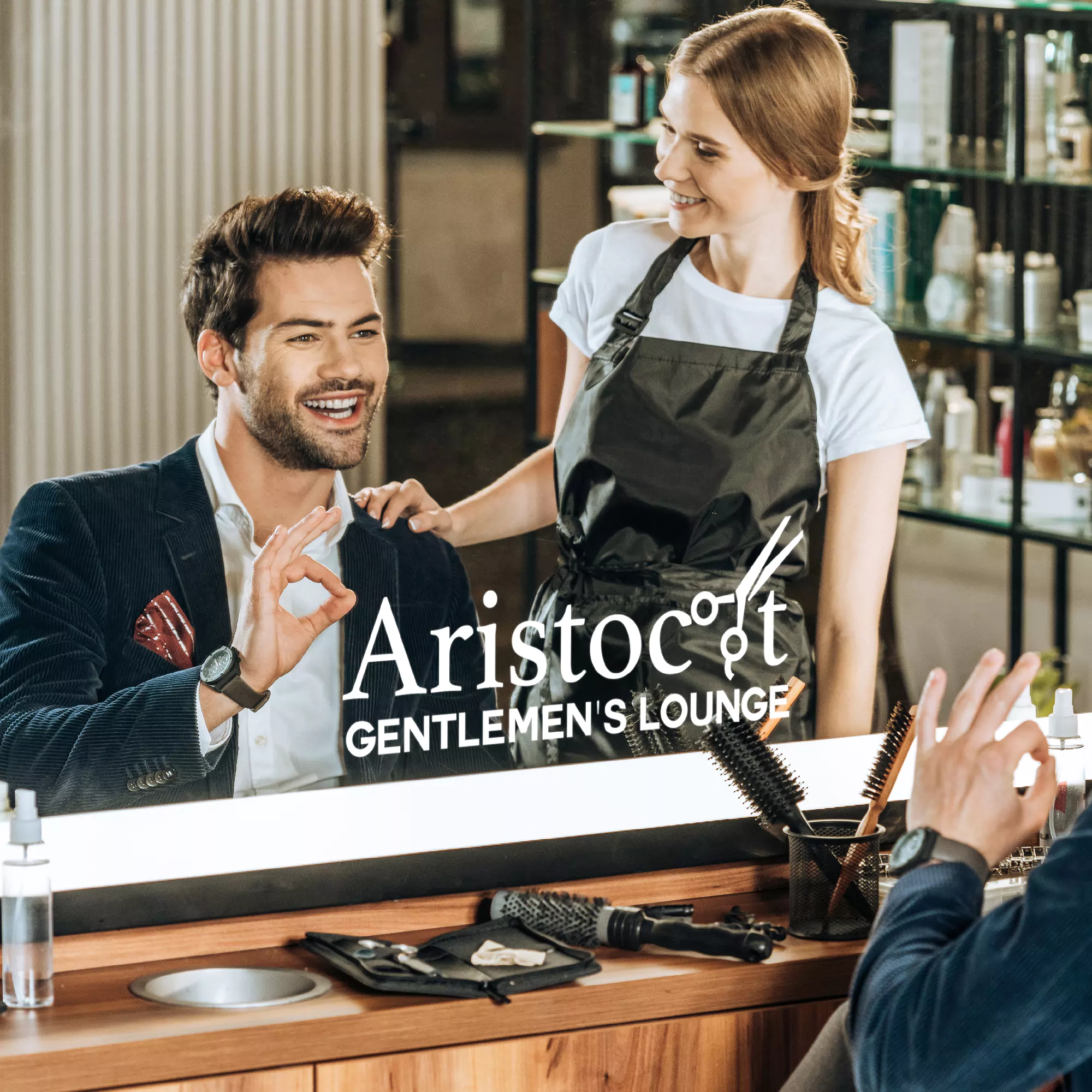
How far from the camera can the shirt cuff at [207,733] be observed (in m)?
1.99

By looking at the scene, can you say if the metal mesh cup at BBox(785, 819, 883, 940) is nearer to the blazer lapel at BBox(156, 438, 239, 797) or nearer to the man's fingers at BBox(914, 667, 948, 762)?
the man's fingers at BBox(914, 667, 948, 762)

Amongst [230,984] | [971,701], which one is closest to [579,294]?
[971,701]

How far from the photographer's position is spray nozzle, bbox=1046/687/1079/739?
2334mm

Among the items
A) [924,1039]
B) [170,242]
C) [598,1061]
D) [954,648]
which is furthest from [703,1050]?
[170,242]

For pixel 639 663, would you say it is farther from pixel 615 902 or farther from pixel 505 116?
pixel 505 116

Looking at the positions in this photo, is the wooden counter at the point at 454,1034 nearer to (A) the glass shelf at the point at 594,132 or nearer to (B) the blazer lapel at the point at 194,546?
(B) the blazer lapel at the point at 194,546

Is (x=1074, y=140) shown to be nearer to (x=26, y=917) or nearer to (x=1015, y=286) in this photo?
(x=1015, y=286)

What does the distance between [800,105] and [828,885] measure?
992 mm

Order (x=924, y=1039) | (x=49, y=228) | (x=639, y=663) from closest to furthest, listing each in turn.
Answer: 1. (x=924, y=1039)
2. (x=49, y=228)
3. (x=639, y=663)

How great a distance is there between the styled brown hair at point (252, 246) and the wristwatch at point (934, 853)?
3.02 feet

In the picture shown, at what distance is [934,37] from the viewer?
2336 millimetres

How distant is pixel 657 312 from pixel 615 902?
2.52ft

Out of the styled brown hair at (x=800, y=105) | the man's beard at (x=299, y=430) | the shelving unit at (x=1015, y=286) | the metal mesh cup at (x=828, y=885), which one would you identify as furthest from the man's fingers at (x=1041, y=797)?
the man's beard at (x=299, y=430)

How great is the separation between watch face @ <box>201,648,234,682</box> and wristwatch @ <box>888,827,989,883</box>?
79 cm
